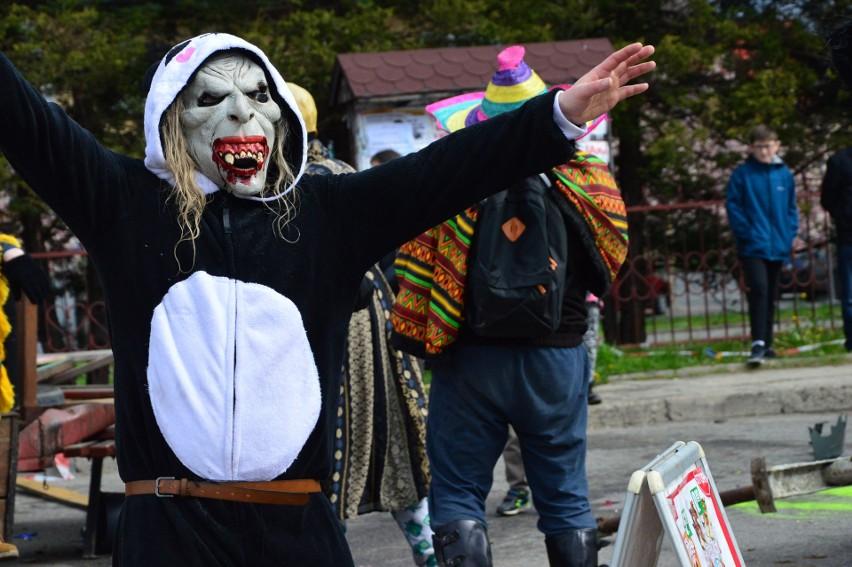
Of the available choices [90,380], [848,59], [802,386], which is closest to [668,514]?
[848,59]

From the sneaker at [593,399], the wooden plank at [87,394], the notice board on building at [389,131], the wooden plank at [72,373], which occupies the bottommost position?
the sneaker at [593,399]

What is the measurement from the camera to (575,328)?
14.3 ft

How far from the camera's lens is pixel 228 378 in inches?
108

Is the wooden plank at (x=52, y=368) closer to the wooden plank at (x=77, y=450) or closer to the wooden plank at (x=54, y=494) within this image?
the wooden plank at (x=54, y=494)

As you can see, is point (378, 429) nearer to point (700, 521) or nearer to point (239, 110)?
point (700, 521)

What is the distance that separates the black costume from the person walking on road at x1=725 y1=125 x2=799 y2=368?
25.2ft

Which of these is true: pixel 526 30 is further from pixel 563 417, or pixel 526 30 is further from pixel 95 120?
pixel 563 417

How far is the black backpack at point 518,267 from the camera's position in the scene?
411 centimetres

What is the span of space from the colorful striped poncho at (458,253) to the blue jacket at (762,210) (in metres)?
5.99

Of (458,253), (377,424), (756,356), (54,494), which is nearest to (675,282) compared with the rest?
A: (756,356)

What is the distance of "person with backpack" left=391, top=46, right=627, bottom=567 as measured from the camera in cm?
414

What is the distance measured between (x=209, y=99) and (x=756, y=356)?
26.1 feet

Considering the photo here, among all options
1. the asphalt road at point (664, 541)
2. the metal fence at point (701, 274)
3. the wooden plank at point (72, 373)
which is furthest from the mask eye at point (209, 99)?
the metal fence at point (701, 274)

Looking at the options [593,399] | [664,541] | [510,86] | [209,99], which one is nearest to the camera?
[209,99]
